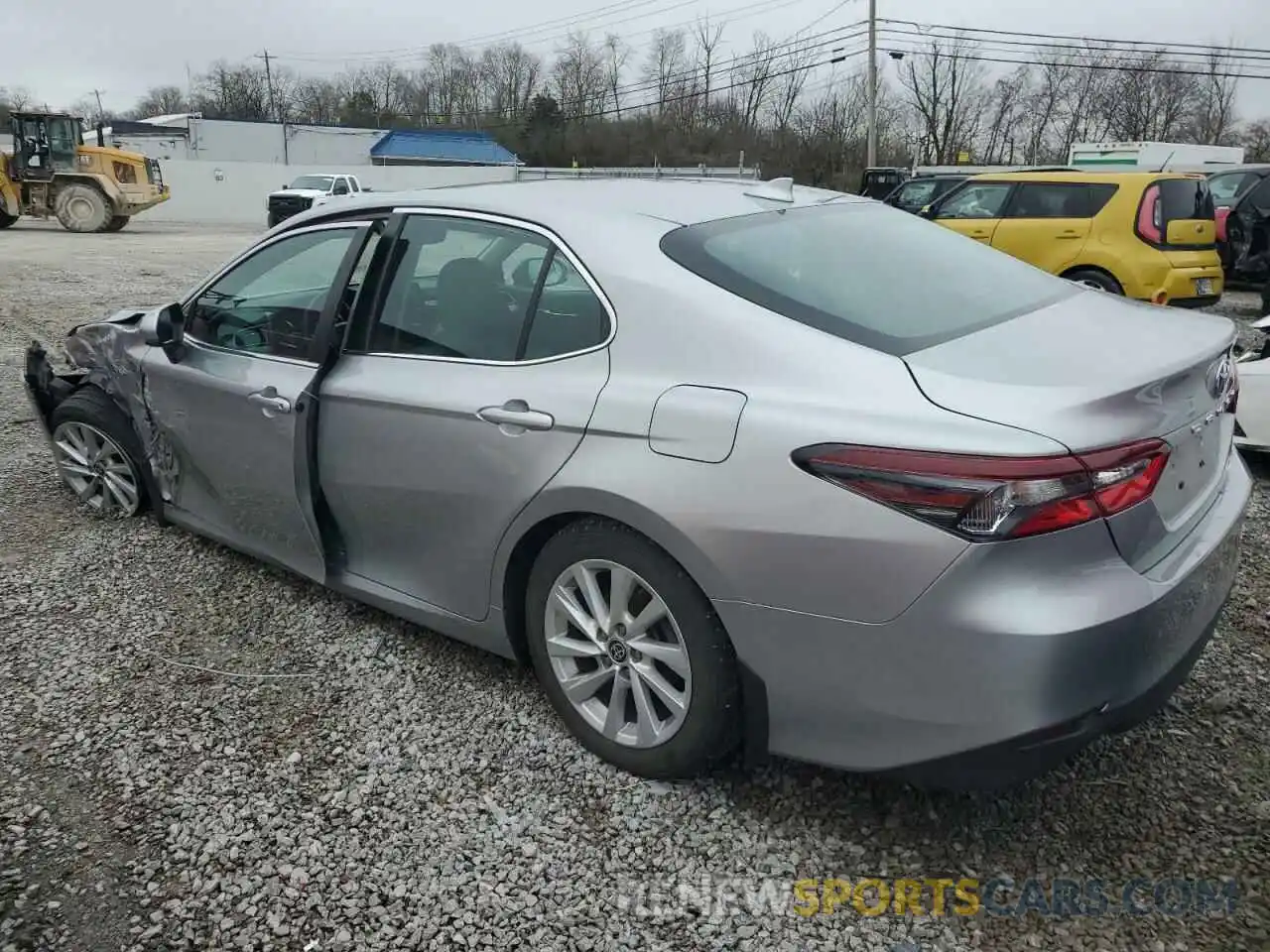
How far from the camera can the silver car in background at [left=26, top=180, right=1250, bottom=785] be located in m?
1.98

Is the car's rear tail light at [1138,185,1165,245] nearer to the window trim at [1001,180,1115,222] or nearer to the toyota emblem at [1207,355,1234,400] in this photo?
the window trim at [1001,180,1115,222]

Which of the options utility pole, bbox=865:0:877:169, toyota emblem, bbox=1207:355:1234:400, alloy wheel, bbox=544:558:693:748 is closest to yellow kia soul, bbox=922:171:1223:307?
toyota emblem, bbox=1207:355:1234:400

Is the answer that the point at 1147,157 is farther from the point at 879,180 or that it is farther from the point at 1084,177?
the point at 1084,177

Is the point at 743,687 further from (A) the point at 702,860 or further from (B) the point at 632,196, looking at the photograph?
(B) the point at 632,196

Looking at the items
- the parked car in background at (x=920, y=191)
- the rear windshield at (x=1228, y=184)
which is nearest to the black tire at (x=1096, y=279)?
the rear windshield at (x=1228, y=184)

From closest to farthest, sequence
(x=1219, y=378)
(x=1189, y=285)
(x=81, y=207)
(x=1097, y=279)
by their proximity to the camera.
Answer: (x=1219, y=378) → (x=1189, y=285) → (x=1097, y=279) → (x=81, y=207)

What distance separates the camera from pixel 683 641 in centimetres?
237

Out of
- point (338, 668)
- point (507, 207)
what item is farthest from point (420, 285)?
point (338, 668)

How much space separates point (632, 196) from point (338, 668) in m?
1.81

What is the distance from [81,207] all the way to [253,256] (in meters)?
27.0

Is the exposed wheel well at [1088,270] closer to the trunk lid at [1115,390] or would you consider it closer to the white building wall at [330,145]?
the trunk lid at [1115,390]

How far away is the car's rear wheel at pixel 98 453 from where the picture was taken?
4.27 m

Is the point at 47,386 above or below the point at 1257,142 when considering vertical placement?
below

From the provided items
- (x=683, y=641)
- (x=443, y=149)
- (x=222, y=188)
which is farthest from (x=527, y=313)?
(x=443, y=149)
